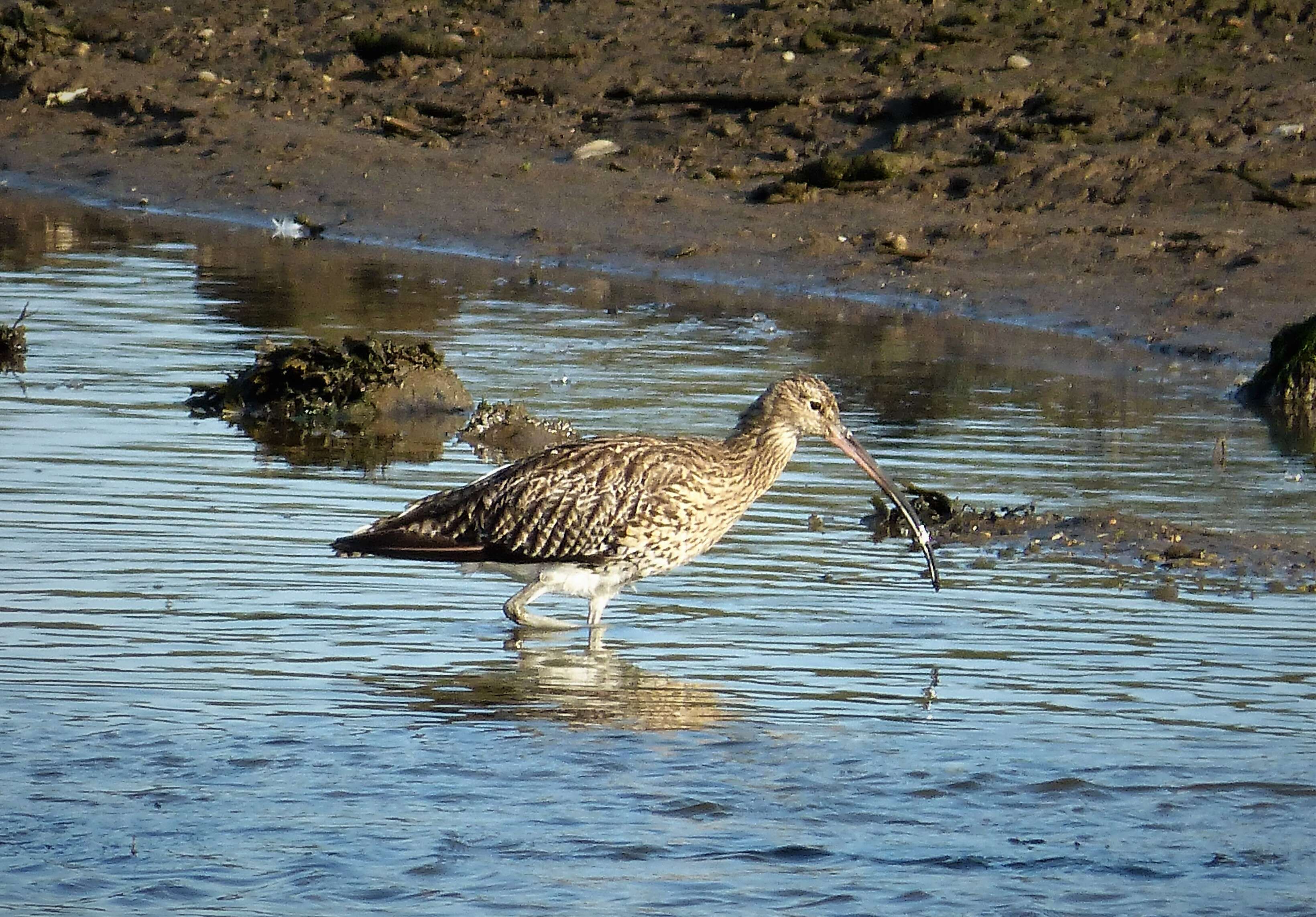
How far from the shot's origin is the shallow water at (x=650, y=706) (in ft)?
19.8

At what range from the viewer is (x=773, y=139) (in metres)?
22.7

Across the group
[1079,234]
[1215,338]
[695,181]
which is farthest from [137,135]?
[1215,338]

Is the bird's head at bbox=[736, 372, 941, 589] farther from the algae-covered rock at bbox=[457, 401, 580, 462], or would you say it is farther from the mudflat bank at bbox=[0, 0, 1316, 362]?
the mudflat bank at bbox=[0, 0, 1316, 362]

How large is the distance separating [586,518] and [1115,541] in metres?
2.92

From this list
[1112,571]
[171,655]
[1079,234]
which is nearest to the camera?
[171,655]

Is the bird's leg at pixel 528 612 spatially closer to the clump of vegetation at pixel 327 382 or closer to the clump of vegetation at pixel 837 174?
the clump of vegetation at pixel 327 382

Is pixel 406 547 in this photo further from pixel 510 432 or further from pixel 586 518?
pixel 510 432

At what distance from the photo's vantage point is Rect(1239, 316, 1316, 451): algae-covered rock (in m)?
14.6

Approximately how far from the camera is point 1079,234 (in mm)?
18844

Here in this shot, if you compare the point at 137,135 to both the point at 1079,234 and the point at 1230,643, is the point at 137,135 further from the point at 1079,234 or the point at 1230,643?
the point at 1230,643

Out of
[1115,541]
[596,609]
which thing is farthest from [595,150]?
[596,609]

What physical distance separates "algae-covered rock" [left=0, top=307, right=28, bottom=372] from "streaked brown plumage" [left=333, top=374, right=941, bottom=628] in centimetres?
657

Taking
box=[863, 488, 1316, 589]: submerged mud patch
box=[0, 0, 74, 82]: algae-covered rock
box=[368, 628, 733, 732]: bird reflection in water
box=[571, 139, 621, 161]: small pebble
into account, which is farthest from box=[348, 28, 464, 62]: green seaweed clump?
box=[368, 628, 733, 732]: bird reflection in water

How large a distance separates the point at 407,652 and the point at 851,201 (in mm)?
13060
